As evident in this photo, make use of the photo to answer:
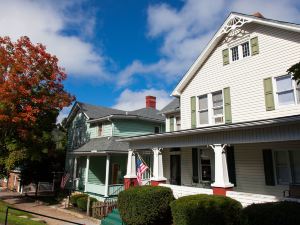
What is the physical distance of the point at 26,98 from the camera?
2030 cm

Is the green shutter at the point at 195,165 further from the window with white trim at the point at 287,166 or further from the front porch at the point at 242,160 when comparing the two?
the window with white trim at the point at 287,166

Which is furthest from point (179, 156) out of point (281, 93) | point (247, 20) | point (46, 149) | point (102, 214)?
point (46, 149)

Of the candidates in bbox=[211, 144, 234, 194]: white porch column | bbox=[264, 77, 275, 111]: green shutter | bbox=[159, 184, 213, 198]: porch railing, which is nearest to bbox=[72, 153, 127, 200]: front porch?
bbox=[159, 184, 213, 198]: porch railing

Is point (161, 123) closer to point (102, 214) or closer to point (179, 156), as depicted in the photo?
point (179, 156)

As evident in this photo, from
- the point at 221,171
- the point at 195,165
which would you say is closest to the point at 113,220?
the point at 195,165

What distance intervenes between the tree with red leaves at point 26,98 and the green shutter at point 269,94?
1539cm

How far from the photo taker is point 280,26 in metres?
Result: 12.8

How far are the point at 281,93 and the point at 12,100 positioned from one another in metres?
17.1

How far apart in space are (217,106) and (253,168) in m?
4.06

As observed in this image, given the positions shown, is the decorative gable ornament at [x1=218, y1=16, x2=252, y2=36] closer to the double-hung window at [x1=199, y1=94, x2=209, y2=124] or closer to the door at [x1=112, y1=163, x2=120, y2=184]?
the double-hung window at [x1=199, y1=94, x2=209, y2=124]

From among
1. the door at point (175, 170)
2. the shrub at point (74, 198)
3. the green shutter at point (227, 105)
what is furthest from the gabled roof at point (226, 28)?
the shrub at point (74, 198)

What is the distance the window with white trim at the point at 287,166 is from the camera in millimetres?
11828

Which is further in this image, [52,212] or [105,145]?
[105,145]

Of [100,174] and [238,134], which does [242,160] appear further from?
[100,174]
